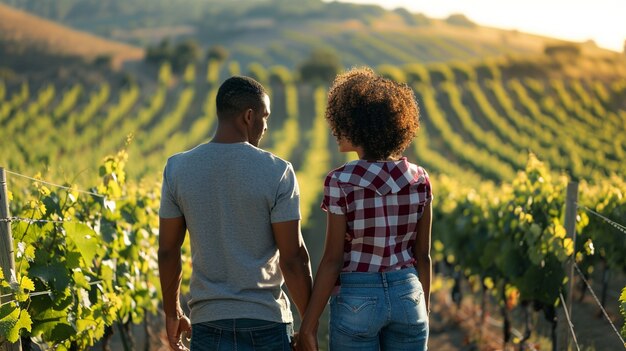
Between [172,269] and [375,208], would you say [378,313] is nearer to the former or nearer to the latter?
[375,208]

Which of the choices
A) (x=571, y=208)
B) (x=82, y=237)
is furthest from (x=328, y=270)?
(x=571, y=208)

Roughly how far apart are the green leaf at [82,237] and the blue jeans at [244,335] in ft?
4.55

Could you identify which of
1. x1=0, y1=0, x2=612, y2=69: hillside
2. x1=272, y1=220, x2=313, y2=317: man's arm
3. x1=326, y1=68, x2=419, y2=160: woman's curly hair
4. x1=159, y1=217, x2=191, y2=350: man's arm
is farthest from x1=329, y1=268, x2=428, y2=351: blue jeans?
x1=0, y1=0, x2=612, y2=69: hillside

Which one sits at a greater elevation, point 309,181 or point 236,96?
point 236,96

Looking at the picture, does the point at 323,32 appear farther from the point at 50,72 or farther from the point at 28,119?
the point at 28,119

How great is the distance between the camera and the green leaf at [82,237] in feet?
12.4

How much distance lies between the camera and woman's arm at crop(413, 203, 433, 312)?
2.82 m

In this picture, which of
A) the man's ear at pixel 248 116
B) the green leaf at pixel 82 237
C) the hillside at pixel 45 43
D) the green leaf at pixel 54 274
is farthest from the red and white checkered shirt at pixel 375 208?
the hillside at pixel 45 43

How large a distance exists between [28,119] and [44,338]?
141 feet

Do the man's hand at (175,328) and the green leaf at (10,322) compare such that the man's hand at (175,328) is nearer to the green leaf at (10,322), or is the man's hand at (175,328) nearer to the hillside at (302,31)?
the green leaf at (10,322)

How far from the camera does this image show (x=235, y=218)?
2.62m

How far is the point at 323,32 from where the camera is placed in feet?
448

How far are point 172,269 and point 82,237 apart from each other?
3.87ft

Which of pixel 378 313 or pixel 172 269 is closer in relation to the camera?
pixel 378 313
